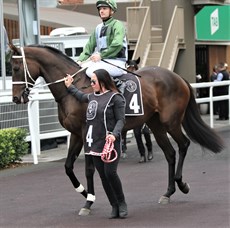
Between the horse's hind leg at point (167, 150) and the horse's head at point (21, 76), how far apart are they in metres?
1.80

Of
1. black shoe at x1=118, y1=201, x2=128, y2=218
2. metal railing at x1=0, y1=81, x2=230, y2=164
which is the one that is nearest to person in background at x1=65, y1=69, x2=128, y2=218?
black shoe at x1=118, y1=201, x2=128, y2=218

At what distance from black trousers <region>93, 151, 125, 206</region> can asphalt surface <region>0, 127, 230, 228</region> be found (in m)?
0.26

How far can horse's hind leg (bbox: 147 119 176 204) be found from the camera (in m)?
9.53

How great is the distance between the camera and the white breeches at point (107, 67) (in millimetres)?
9288

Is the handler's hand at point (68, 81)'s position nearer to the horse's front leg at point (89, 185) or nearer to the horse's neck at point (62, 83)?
the horse's neck at point (62, 83)

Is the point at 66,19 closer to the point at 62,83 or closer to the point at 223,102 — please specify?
the point at 223,102

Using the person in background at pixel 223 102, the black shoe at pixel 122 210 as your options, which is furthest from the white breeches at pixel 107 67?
the person in background at pixel 223 102

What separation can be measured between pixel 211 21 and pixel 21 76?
66.3 feet

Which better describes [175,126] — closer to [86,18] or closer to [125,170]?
[125,170]

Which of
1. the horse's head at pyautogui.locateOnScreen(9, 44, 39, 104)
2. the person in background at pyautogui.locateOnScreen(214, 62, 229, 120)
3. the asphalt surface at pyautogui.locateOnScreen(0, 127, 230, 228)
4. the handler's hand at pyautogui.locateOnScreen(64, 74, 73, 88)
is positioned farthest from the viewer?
the person in background at pyautogui.locateOnScreen(214, 62, 229, 120)

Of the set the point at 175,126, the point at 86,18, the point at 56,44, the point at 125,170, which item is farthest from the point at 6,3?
the point at 86,18

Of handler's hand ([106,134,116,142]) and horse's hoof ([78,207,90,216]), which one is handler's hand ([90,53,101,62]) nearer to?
handler's hand ([106,134,116,142])

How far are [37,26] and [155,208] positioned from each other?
8556mm

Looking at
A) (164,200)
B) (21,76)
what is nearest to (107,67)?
(21,76)
